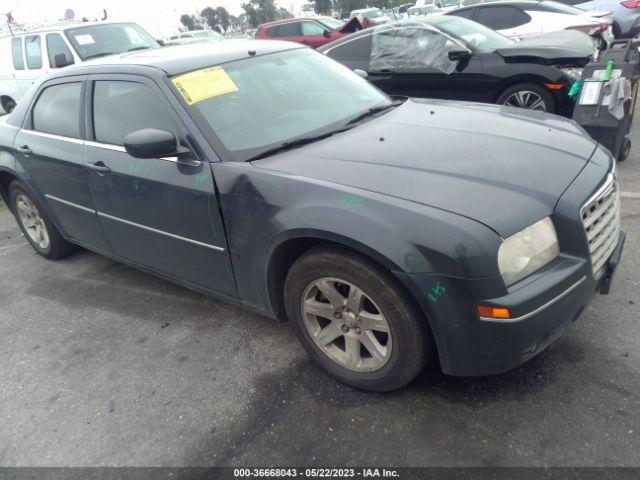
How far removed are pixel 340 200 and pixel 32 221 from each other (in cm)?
356

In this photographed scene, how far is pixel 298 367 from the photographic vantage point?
2.71 meters

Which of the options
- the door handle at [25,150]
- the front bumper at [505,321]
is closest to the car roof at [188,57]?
the door handle at [25,150]

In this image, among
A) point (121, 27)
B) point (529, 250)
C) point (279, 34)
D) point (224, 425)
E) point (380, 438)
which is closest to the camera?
point (529, 250)

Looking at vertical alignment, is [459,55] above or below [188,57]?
below

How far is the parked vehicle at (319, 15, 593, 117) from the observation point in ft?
18.2

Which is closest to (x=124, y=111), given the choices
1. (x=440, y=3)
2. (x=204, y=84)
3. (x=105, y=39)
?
(x=204, y=84)

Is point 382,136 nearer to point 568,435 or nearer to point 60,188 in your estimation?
point 568,435

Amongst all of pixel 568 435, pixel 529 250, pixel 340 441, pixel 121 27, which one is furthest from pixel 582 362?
pixel 121 27

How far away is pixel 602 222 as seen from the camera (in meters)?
2.25

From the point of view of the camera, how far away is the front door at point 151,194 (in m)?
2.66

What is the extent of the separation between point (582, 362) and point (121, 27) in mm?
9472

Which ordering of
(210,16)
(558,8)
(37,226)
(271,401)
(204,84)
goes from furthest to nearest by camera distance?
1. (210,16)
2. (558,8)
3. (37,226)
4. (204,84)
5. (271,401)

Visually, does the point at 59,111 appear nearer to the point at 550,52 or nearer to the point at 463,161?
the point at 463,161

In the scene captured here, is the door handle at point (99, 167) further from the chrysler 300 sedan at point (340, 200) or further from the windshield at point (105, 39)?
the windshield at point (105, 39)
